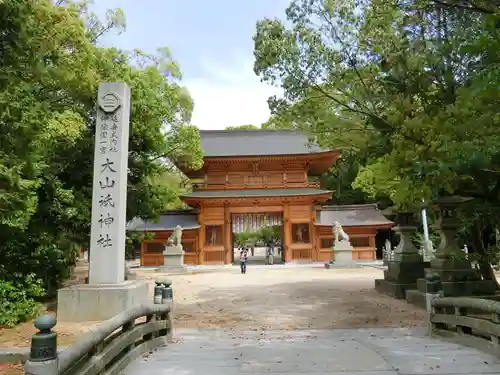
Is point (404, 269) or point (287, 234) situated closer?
point (404, 269)

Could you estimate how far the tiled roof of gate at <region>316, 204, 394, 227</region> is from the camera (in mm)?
27766

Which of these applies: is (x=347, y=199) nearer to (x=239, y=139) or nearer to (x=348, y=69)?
(x=239, y=139)

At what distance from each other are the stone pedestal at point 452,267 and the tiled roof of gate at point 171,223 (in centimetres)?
1949

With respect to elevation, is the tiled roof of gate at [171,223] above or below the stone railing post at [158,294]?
above

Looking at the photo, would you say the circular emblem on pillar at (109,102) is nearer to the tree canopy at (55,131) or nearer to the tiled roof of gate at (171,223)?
the tree canopy at (55,131)

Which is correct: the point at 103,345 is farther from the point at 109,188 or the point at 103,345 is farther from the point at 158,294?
the point at 109,188

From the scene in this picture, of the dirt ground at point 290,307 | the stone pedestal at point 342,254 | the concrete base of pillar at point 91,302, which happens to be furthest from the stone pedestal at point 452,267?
the stone pedestal at point 342,254

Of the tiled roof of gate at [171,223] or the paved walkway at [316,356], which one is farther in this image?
the tiled roof of gate at [171,223]

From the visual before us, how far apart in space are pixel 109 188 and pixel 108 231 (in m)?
0.91

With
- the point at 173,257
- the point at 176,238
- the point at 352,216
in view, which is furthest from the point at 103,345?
the point at 352,216

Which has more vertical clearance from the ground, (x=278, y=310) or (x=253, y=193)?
(x=253, y=193)

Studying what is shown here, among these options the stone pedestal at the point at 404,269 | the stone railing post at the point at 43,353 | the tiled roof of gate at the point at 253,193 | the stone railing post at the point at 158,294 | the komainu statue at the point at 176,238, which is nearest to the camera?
the stone railing post at the point at 43,353

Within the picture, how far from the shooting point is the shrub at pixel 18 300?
309 inches

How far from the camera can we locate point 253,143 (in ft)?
105
